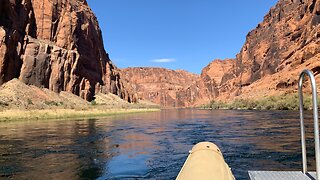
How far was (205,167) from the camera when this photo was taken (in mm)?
4633

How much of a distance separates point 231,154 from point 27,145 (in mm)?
11356

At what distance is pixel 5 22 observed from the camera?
81.6 metres

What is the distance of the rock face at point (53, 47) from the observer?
3263 inches

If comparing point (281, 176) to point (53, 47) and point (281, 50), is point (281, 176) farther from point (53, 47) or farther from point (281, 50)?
point (281, 50)

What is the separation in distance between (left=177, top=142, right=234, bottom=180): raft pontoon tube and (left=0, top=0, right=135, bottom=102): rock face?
81.4 metres

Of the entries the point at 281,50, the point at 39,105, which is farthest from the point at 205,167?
the point at 281,50

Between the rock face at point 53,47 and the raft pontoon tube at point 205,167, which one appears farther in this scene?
the rock face at point 53,47

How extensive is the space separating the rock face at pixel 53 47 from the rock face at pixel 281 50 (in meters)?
66.5

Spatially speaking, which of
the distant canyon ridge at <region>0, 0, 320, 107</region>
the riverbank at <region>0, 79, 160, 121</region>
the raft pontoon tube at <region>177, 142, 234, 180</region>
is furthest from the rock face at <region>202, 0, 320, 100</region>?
the raft pontoon tube at <region>177, 142, 234, 180</region>

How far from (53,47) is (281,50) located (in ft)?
344

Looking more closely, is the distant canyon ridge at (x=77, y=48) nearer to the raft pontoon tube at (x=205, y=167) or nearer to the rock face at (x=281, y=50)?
the rock face at (x=281, y=50)

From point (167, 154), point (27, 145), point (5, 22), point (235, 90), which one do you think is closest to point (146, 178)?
point (167, 154)

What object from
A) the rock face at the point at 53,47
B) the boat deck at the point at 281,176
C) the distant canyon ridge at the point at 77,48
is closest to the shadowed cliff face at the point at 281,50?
the distant canyon ridge at the point at 77,48

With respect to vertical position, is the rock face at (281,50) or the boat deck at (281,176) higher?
the rock face at (281,50)
